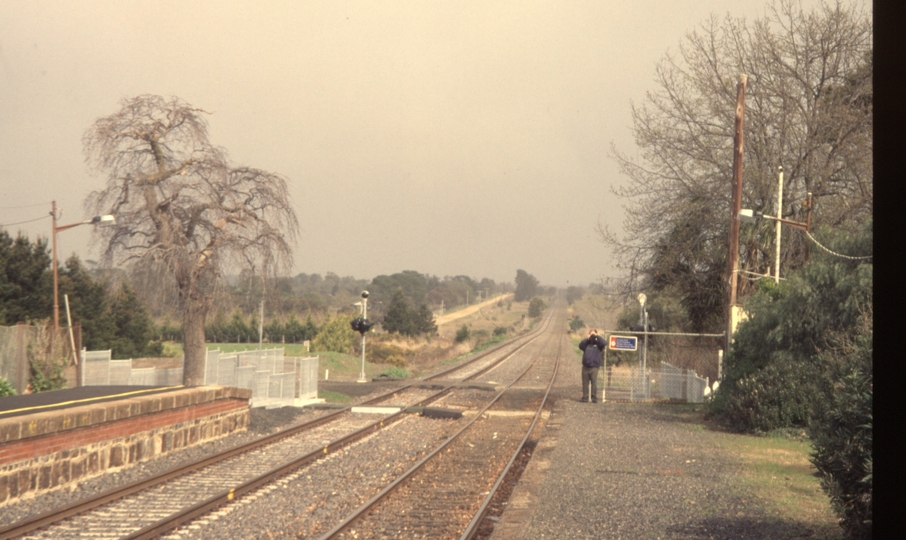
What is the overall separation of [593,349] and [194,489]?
44.1 feet

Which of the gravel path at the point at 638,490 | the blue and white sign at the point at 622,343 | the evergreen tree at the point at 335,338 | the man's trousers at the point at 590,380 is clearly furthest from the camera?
the evergreen tree at the point at 335,338

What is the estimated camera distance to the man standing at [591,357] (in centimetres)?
2075

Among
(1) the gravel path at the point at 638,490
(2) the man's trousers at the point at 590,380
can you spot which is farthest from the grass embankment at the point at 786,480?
(2) the man's trousers at the point at 590,380

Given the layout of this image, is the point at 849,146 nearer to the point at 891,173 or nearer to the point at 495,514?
the point at 495,514

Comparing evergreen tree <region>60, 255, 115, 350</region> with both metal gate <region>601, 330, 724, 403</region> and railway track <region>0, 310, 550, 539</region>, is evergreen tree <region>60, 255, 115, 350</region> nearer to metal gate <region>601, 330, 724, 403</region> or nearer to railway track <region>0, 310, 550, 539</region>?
railway track <region>0, 310, 550, 539</region>

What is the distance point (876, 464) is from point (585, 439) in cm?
1224

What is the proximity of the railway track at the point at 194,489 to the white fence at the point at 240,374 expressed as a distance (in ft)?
14.7

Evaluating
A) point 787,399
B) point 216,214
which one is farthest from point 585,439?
point 216,214

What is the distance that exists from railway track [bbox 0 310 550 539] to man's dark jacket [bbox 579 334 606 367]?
22.6 feet

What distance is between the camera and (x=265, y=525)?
25.7 feet

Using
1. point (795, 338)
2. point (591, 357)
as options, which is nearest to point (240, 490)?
point (795, 338)

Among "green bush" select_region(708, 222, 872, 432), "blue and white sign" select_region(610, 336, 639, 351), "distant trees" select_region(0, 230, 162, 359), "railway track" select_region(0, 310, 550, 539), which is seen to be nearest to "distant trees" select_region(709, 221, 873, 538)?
"green bush" select_region(708, 222, 872, 432)

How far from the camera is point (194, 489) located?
9.49 meters

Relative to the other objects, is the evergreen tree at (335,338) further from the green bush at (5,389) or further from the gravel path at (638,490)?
the gravel path at (638,490)
